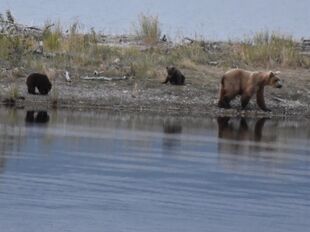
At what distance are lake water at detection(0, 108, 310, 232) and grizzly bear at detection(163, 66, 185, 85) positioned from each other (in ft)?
11.6

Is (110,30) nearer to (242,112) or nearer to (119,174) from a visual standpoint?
(242,112)

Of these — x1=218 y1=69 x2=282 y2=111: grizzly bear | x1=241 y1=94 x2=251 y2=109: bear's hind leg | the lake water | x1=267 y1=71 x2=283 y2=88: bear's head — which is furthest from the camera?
x1=267 y1=71 x2=283 y2=88: bear's head

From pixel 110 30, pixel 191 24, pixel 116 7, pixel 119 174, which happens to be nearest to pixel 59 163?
pixel 119 174

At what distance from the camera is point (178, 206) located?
16125mm

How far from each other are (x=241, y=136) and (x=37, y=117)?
4.21 m

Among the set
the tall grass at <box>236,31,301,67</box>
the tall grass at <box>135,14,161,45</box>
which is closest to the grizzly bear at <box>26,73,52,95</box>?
the tall grass at <box>236,31,301,67</box>

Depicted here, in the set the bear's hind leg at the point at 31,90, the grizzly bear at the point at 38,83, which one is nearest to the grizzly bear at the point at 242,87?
the grizzly bear at the point at 38,83

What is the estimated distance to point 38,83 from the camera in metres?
29.7

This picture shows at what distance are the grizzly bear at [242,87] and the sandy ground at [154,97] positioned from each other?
229 millimetres

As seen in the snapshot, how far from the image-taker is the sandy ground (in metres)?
29.8

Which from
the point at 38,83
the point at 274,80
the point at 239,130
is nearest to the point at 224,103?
the point at 274,80

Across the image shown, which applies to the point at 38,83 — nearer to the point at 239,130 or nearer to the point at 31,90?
the point at 31,90

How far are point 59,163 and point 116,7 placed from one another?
4172cm

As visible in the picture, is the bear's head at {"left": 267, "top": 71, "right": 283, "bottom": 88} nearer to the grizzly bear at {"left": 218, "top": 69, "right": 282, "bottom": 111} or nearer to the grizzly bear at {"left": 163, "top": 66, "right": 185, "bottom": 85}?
the grizzly bear at {"left": 218, "top": 69, "right": 282, "bottom": 111}
